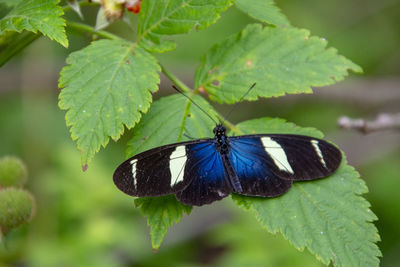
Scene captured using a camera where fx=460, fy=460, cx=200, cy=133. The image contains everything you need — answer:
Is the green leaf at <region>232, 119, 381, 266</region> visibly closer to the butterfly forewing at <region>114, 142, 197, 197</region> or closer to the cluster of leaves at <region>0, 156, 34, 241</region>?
the butterfly forewing at <region>114, 142, 197, 197</region>

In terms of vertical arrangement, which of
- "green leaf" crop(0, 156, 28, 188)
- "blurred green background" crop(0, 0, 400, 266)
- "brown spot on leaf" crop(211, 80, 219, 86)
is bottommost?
"blurred green background" crop(0, 0, 400, 266)

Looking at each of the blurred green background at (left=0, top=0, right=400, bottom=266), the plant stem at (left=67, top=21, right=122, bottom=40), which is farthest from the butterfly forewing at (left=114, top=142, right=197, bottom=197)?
the blurred green background at (left=0, top=0, right=400, bottom=266)

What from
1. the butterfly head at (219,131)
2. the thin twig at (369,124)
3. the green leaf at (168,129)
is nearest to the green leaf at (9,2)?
the green leaf at (168,129)

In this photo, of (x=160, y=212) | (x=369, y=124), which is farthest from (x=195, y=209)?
(x=160, y=212)

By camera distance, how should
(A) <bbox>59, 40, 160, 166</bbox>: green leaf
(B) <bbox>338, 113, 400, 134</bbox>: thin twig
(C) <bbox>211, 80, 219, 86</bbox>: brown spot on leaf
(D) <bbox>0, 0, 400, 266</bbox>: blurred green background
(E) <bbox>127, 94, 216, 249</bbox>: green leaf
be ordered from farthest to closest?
(D) <bbox>0, 0, 400, 266</bbox>: blurred green background, (B) <bbox>338, 113, 400, 134</bbox>: thin twig, (C) <bbox>211, 80, 219, 86</bbox>: brown spot on leaf, (E) <bbox>127, 94, 216, 249</bbox>: green leaf, (A) <bbox>59, 40, 160, 166</bbox>: green leaf

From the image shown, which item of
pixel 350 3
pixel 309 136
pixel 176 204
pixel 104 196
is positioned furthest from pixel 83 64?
pixel 350 3

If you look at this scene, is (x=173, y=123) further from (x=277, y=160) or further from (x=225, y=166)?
(x=277, y=160)
